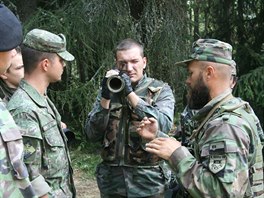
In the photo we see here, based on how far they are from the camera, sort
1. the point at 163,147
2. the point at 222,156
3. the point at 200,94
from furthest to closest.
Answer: the point at 200,94 → the point at 163,147 → the point at 222,156

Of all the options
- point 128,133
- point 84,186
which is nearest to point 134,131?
point 128,133

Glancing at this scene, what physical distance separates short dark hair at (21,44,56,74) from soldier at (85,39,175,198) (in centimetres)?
62

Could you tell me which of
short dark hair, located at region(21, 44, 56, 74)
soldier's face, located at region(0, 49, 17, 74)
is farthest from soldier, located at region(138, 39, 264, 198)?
soldier's face, located at region(0, 49, 17, 74)

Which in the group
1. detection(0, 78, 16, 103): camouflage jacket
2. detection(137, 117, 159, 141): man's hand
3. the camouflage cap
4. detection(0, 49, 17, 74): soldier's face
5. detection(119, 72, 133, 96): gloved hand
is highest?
the camouflage cap

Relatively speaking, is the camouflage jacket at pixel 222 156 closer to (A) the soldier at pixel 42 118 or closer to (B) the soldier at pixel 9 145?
(A) the soldier at pixel 42 118

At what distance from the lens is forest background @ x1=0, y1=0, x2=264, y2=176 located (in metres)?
7.19

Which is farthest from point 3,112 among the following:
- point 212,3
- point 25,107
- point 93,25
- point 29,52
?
point 212,3

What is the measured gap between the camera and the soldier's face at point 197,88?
2922 millimetres

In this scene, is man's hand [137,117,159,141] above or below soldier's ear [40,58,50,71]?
below

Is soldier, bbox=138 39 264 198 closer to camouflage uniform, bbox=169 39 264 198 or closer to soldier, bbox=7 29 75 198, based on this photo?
camouflage uniform, bbox=169 39 264 198

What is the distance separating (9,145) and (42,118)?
88 cm

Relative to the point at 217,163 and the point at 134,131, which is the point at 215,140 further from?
the point at 134,131

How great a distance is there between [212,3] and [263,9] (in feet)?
3.15

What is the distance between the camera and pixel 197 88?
2953 mm
